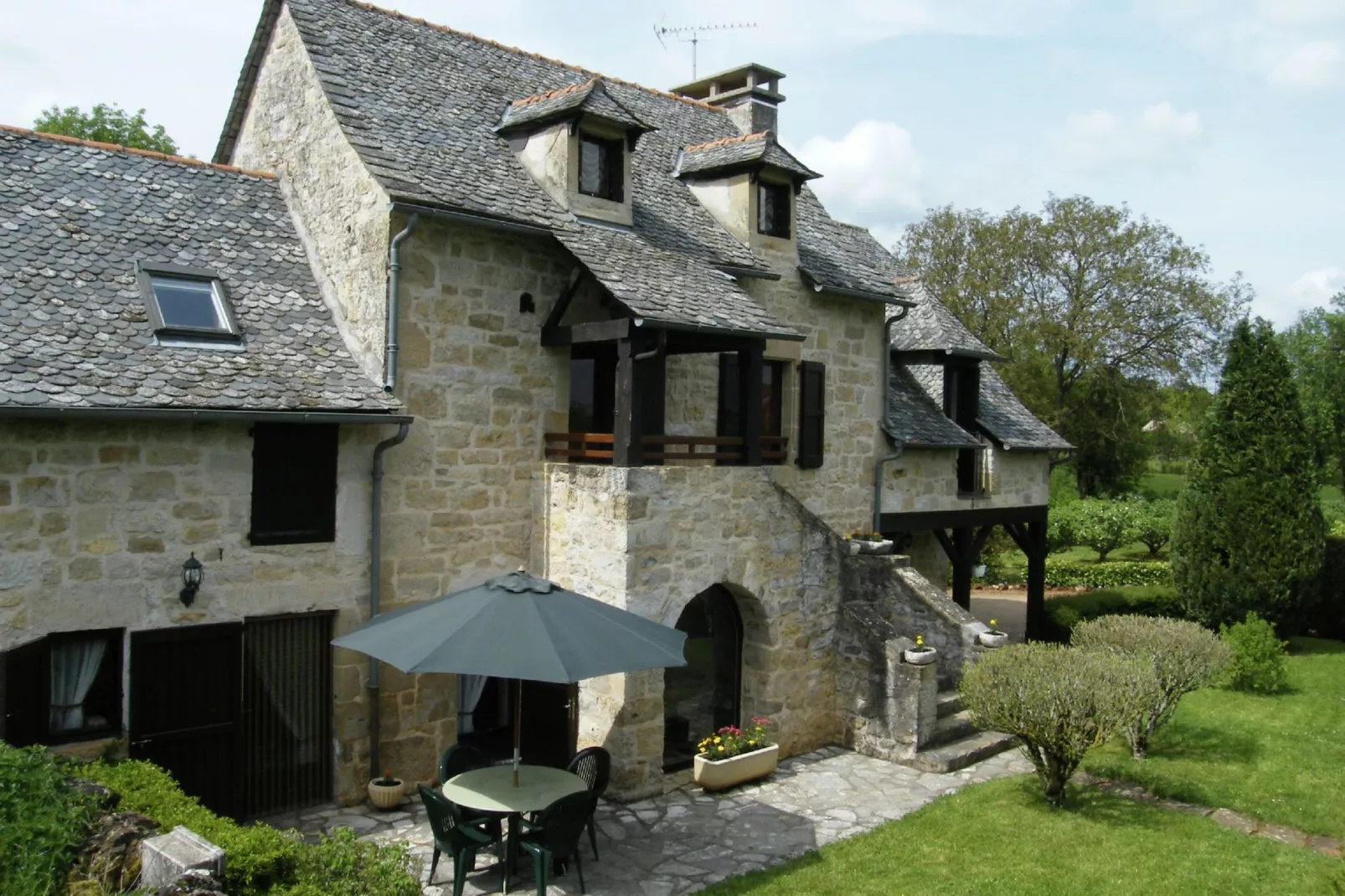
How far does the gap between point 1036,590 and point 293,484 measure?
15.2m

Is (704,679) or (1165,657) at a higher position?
(1165,657)

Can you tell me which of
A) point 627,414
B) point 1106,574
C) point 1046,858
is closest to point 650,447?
point 627,414

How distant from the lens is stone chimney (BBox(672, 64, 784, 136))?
17.7 meters

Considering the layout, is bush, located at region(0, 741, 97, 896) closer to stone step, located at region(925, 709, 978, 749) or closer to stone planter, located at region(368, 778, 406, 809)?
stone planter, located at region(368, 778, 406, 809)

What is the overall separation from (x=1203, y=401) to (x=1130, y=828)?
4305 cm

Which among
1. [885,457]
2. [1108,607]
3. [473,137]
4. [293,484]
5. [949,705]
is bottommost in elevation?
[949,705]

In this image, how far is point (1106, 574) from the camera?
88.9 ft

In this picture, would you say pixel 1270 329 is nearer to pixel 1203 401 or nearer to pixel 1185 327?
pixel 1185 327

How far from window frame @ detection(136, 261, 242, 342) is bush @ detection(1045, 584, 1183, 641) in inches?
621

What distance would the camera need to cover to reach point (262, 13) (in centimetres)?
1224

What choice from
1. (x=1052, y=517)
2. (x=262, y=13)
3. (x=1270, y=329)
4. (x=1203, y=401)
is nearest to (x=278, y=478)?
(x=262, y=13)

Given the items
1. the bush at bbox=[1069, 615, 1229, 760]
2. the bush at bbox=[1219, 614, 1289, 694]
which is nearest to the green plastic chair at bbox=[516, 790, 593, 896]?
the bush at bbox=[1069, 615, 1229, 760]

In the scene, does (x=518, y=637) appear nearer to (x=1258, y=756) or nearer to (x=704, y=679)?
(x=704, y=679)

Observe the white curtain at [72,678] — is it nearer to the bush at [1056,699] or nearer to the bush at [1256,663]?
the bush at [1056,699]
